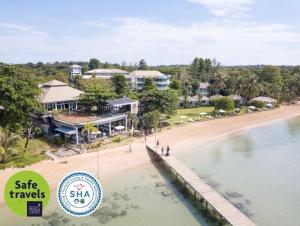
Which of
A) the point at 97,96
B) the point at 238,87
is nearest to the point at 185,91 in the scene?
the point at 238,87

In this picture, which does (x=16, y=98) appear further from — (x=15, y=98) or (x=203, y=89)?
(x=203, y=89)

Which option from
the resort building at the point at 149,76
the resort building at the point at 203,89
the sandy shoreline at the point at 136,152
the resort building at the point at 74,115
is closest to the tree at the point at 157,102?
the resort building at the point at 74,115

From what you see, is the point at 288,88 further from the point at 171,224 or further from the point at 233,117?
the point at 171,224

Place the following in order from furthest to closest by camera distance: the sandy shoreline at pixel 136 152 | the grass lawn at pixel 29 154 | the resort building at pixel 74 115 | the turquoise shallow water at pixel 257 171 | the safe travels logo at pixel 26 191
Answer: the resort building at pixel 74 115, the grass lawn at pixel 29 154, the sandy shoreline at pixel 136 152, the turquoise shallow water at pixel 257 171, the safe travels logo at pixel 26 191

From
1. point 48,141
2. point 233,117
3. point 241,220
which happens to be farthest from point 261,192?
point 233,117

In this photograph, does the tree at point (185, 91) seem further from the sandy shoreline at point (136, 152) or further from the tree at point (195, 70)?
the tree at point (195, 70)
